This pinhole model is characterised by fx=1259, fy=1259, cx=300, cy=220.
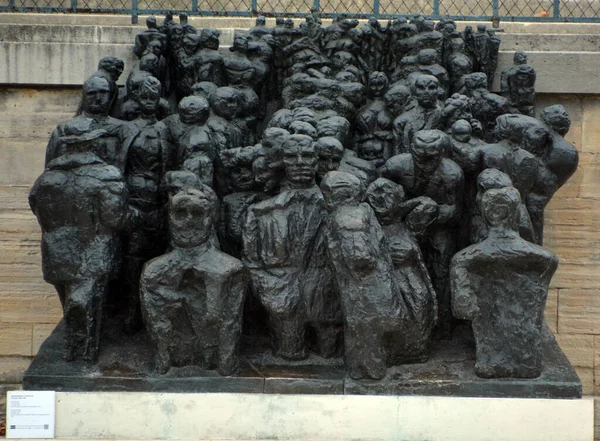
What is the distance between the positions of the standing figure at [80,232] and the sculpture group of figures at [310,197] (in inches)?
0.5

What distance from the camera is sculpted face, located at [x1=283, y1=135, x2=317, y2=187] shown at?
8688 mm

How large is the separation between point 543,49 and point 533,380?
334 cm

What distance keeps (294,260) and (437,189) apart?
3.92 ft

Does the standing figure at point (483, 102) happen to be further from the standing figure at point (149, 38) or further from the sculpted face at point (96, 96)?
the sculpted face at point (96, 96)

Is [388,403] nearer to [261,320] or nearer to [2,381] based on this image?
[261,320]

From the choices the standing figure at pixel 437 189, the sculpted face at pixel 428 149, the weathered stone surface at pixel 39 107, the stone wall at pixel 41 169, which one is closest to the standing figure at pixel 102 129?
the weathered stone surface at pixel 39 107

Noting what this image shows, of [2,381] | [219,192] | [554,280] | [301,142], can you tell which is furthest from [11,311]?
[554,280]

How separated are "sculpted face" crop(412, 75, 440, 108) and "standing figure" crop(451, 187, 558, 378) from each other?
1.33 meters

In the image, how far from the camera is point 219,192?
9.39 metres

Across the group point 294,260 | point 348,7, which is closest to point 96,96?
point 294,260

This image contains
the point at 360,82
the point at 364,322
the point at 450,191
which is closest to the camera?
the point at 364,322

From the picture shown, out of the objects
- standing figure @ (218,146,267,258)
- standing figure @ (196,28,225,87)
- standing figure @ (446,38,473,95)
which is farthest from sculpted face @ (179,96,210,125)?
standing figure @ (446,38,473,95)

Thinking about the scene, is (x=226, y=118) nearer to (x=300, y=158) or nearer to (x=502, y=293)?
(x=300, y=158)

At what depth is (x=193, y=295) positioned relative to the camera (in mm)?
8586
